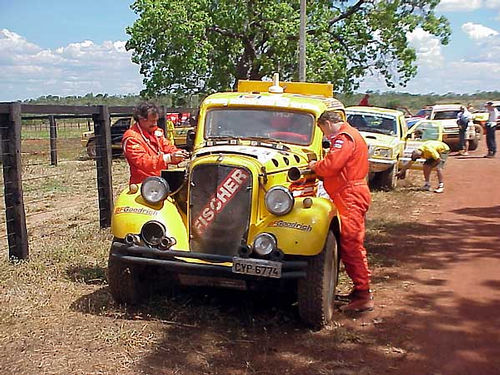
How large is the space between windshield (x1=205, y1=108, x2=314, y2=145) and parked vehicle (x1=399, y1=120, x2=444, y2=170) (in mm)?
8591

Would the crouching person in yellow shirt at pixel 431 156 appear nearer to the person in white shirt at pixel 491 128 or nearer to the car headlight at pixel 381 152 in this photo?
the car headlight at pixel 381 152

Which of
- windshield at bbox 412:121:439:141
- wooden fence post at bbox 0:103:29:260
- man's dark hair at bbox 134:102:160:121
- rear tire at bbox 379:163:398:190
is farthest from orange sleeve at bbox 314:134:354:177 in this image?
windshield at bbox 412:121:439:141

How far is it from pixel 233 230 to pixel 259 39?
2167 centimetres

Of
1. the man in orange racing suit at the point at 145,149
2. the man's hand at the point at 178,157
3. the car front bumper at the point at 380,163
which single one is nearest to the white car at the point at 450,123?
the car front bumper at the point at 380,163

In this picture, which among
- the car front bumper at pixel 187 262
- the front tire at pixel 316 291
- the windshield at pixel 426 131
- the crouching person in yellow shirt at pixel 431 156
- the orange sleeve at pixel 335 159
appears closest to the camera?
the car front bumper at pixel 187 262

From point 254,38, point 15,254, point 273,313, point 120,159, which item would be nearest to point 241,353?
point 273,313

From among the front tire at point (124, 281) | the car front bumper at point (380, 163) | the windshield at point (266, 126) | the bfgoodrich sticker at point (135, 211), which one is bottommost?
the front tire at point (124, 281)

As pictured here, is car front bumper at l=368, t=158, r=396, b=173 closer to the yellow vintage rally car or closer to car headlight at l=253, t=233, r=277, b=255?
the yellow vintage rally car

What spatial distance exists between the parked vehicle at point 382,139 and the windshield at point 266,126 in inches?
287

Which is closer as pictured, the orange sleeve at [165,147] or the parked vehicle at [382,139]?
the orange sleeve at [165,147]

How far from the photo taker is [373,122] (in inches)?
611

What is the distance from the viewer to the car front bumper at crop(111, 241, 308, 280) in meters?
5.50

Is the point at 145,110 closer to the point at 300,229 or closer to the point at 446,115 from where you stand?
the point at 300,229

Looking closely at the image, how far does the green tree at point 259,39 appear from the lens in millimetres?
24578
